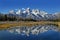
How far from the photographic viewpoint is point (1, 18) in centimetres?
8594

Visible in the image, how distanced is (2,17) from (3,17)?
0.61 metres

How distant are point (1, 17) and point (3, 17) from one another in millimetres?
1092

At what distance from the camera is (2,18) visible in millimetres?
85812

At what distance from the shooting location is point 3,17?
86.0 m

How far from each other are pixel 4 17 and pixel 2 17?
162 cm

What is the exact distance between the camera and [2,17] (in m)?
85.6

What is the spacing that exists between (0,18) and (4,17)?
2343mm

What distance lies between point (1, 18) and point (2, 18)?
1.91 feet

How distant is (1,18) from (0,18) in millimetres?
546

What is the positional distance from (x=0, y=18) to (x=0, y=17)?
3.63ft

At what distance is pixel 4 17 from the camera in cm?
8700

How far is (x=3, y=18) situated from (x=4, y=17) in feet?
3.51
